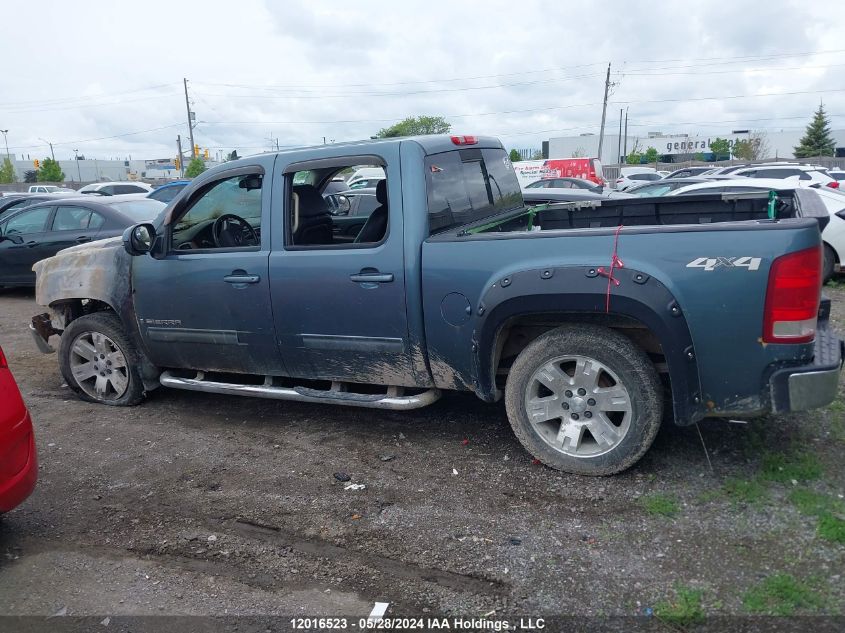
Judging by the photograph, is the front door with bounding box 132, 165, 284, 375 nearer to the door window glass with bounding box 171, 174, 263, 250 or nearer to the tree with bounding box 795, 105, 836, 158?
the door window glass with bounding box 171, 174, 263, 250

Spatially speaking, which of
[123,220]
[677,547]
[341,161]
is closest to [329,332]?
[341,161]

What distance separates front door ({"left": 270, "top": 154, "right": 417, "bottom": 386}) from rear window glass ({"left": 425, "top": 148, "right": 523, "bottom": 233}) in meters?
0.26

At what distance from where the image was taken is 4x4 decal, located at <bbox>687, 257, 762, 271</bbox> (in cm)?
321

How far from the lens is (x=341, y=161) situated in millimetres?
4406

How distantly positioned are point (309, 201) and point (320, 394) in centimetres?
135

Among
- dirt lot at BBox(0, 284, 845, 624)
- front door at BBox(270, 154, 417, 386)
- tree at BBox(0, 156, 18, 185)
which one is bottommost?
dirt lot at BBox(0, 284, 845, 624)

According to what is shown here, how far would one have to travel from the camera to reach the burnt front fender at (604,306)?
341 cm

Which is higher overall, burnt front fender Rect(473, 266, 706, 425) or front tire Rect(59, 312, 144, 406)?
burnt front fender Rect(473, 266, 706, 425)

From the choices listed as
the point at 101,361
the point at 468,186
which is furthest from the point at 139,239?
the point at 468,186

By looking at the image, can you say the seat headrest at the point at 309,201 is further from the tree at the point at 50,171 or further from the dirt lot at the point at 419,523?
the tree at the point at 50,171

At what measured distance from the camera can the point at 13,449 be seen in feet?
10.9

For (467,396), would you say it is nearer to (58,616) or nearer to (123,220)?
(58,616)

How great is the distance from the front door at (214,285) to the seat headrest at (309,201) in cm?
23

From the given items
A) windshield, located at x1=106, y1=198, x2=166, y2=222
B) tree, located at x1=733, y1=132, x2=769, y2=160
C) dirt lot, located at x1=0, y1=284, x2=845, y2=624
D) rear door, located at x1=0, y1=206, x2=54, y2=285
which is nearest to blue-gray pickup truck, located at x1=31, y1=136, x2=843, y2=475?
dirt lot, located at x1=0, y1=284, x2=845, y2=624
